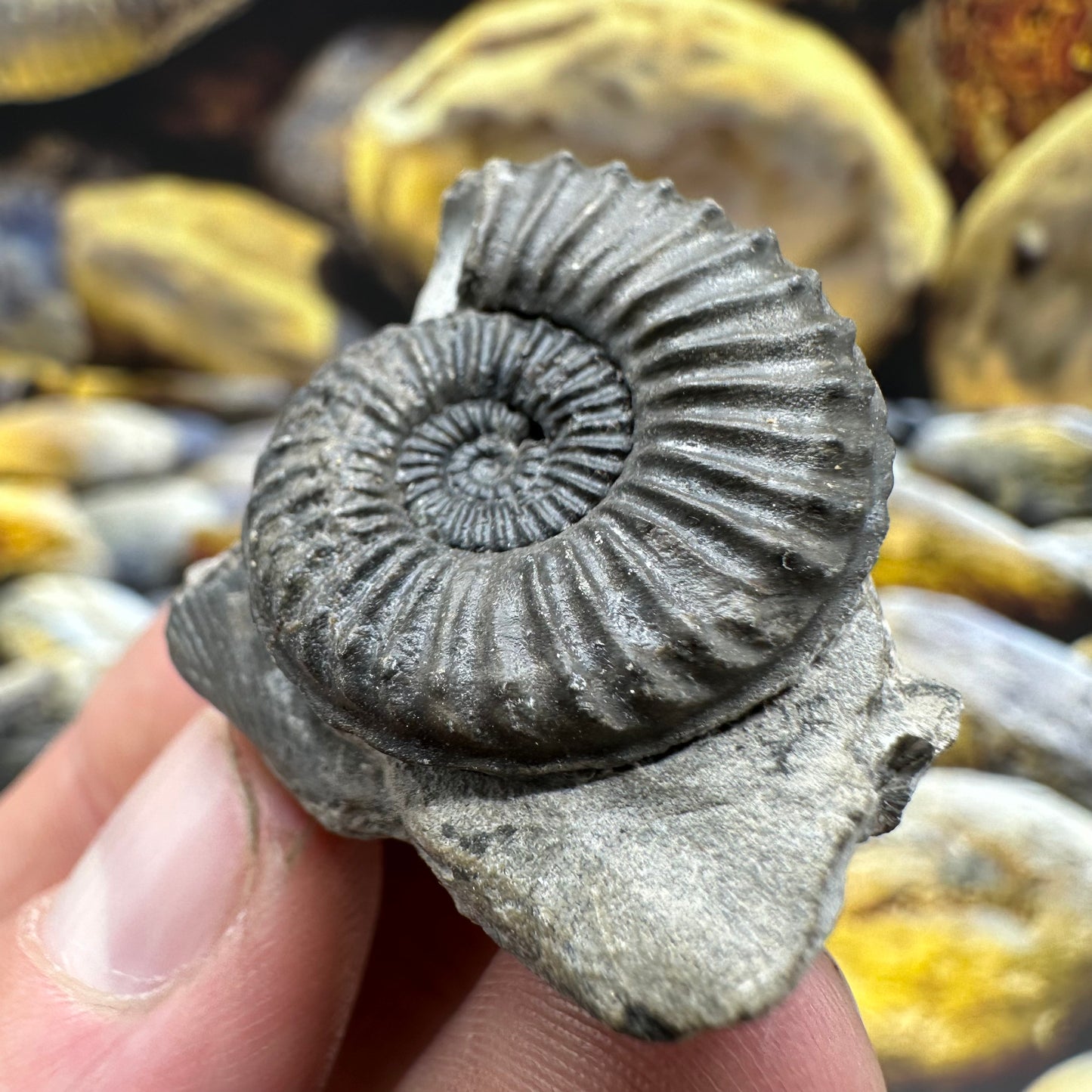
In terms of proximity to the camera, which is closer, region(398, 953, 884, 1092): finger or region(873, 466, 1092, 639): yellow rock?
region(398, 953, 884, 1092): finger

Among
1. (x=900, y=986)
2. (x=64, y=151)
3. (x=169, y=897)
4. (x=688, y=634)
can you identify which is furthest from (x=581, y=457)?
(x=64, y=151)

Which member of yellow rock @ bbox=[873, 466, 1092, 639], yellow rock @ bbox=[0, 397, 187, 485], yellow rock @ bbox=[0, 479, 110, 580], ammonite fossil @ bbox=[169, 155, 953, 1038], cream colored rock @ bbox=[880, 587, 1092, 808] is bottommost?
yellow rock @ bbox=[0, 479, 110, 580]

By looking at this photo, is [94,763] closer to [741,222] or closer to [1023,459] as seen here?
[741,222]

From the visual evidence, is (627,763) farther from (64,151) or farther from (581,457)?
(64,151)

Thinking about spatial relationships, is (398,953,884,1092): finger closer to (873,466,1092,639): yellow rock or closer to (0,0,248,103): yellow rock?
(873,466,1092,639): yellow rock

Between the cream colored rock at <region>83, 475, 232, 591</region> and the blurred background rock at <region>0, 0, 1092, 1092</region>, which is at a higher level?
the blurred background rock at <region>0, 0, 1092, 1092</region>

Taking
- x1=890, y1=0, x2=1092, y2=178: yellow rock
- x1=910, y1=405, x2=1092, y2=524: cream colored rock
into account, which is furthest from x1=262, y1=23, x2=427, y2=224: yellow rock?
x1=910, y1=405, x2=1092, y2=524: cream colored rock

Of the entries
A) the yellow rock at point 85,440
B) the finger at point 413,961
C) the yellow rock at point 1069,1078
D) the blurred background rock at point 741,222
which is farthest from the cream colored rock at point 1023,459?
the yellow rock at point 85,440
